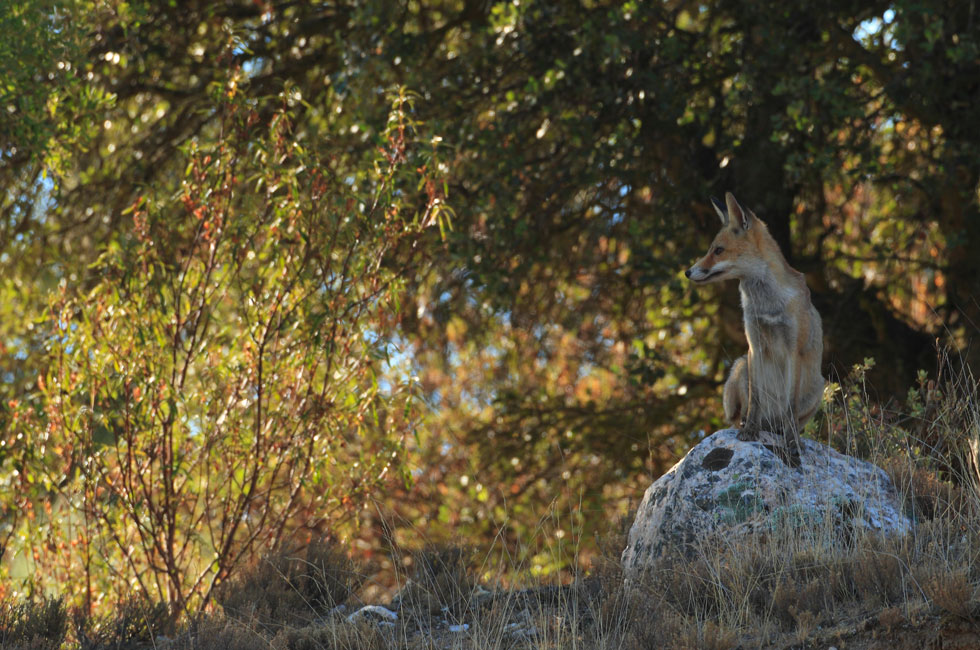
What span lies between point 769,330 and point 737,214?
2.55ft

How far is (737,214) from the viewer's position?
268 inches

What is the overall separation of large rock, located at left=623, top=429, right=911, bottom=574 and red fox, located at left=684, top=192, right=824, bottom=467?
180mm

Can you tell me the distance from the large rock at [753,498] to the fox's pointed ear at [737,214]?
1.38m

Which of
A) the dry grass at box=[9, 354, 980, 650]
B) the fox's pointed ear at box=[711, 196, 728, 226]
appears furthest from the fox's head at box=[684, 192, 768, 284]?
the dry grass at box=[9, 354, 980, 650]

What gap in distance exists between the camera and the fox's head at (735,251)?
6734mm

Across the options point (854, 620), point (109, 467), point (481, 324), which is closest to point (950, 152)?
point (481, 324)

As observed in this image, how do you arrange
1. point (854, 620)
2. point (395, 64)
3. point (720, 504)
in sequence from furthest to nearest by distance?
point (395, 64)
point (720, 504)
point (854, 620)

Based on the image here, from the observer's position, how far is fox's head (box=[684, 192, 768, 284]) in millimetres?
6734

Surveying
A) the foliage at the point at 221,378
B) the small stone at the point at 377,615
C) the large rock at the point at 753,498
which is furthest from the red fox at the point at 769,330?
the foliage at the point at 221,378

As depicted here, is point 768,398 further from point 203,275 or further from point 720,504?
point 203,275

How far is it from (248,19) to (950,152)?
8.48 meters

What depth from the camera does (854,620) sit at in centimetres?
521

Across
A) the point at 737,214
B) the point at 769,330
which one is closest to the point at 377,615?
the point at 769,330

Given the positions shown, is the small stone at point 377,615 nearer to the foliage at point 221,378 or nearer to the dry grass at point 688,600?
the dry grass at point 688,600
